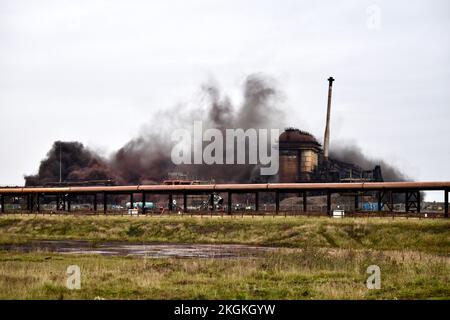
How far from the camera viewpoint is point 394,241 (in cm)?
5503

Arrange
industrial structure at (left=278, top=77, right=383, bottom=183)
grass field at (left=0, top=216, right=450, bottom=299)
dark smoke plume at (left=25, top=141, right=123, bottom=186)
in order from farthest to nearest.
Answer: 1. dark smoke plume at (left=25, top=141, right=123, bottom=186)
2. industrial structure at (left=278, top=77, right=383, bottom=183)
3. grass field at (left=0, top=216, right=450, bottom=299)

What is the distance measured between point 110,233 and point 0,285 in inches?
1751

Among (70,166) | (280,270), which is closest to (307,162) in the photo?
(70,166)

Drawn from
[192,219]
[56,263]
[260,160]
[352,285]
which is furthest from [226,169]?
[352,285]

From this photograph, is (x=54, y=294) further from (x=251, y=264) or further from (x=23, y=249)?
(x=23, y=249)

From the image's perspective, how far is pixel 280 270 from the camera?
103ft

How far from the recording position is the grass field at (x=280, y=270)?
2469cm

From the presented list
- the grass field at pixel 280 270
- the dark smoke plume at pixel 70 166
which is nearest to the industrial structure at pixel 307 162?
the dark smoke plume at pixel 70 166

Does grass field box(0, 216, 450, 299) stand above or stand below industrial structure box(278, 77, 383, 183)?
below

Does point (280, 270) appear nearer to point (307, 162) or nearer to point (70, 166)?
point (307, 162)

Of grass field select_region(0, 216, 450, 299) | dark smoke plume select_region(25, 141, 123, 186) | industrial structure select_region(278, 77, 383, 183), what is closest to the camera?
grass field select_region(0, 216, 450, 299)

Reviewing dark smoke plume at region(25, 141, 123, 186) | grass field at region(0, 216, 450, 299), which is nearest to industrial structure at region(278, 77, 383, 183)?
dark smoke plume at region(25, 141, 123, 186)

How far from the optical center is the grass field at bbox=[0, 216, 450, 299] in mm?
24688

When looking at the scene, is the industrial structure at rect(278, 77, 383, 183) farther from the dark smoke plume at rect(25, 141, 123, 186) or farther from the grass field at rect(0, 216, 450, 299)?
the grass field at rect(0, 216, 450, 299)
